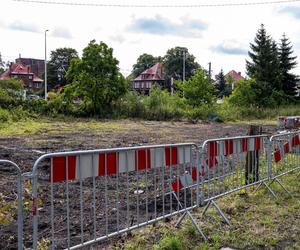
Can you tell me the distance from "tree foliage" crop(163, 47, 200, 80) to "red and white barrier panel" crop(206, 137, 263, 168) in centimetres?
8385

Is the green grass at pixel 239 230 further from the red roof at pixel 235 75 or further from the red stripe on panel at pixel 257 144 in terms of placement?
the red roof at pixel 235 75

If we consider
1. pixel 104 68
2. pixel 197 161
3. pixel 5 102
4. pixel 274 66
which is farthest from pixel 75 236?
pixel 274 66

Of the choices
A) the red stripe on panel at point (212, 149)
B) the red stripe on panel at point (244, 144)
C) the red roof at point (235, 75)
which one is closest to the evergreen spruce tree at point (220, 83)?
the red roof at point (235, 75)

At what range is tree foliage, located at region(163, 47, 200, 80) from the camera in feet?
299

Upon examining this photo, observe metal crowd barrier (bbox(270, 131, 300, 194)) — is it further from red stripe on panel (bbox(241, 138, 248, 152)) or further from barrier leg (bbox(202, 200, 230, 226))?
barrier leg (bbox(202, 200, 230, 226))

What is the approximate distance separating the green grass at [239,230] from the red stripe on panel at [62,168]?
46.9 inches

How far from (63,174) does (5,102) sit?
96.1 feet

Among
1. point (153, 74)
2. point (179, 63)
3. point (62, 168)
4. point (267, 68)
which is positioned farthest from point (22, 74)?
point (62, 168)

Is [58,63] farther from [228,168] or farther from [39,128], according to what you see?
[228,168]

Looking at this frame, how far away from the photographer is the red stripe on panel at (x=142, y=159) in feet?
15.8

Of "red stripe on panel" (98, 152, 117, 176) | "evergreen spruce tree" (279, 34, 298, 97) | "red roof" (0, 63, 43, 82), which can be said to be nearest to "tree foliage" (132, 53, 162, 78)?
"red roof" (0, 63, 43, 82)

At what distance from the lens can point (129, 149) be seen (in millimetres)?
4652

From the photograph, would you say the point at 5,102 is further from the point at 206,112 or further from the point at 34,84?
the point at 34,84

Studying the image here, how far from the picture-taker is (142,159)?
16.0 feet
